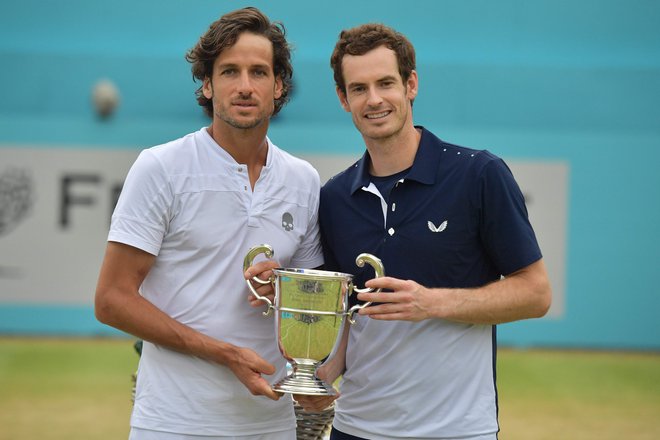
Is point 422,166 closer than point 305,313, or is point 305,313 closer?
point 305,313

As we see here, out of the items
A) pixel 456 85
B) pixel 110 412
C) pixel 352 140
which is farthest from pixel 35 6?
pixel 110 412

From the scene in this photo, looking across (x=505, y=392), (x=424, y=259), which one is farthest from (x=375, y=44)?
(x=505, y=392)

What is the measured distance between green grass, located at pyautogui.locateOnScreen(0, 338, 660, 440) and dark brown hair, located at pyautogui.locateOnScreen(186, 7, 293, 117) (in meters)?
4.41

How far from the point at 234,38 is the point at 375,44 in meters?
0.46

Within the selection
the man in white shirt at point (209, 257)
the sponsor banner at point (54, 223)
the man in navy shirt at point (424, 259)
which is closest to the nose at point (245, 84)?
the man in white shirt at point (209, 257)

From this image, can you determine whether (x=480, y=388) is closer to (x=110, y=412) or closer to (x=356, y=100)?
(x=356, y=100)

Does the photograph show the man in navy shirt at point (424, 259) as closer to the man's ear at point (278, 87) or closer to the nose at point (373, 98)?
the nose at point (373, 98)

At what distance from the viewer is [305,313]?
3.30 metres

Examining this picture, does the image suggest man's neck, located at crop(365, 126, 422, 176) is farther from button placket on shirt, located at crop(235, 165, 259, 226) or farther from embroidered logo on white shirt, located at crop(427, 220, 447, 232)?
button placket on shirt, located at crop(235, 165, 259, 226)

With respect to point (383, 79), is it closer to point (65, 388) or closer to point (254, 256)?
point (254, 256)

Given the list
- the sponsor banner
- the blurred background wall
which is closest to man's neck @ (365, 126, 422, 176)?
the blurred background wall

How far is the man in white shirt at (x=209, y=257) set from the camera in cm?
323

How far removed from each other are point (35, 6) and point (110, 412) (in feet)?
22.8

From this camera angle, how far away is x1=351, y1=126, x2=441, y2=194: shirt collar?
3375 millimetres
